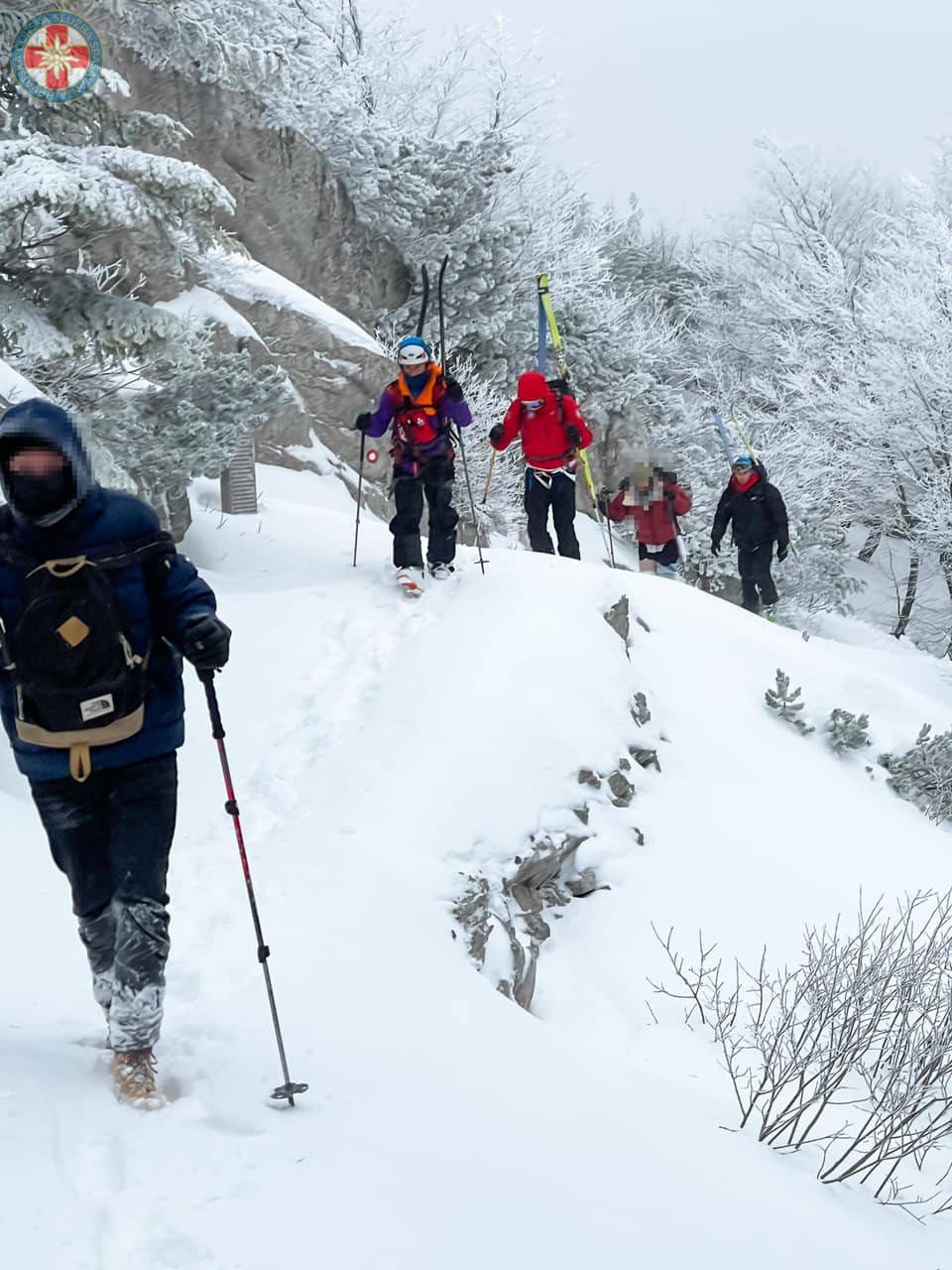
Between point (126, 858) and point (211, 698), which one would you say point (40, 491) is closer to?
point (211, 698)

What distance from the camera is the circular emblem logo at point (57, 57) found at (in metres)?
6.63

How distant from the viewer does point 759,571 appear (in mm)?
12586

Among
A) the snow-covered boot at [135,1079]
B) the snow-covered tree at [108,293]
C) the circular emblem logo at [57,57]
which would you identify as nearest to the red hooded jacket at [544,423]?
the snow-covered tree at [108,293]

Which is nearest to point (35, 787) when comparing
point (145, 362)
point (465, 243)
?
point (145, 362)

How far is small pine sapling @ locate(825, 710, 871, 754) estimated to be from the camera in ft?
29.2

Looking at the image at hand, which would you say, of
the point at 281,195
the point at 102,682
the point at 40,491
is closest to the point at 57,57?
the point at 40,491

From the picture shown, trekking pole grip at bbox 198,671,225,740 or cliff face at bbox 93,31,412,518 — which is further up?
cliff face at bbox 93,31,412,518

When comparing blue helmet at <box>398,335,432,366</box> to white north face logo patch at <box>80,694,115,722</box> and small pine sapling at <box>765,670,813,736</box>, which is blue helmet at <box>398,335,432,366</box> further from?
white north face logo patch at <box>80,694,115,722</box>

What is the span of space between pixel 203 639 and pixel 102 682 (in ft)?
0.93

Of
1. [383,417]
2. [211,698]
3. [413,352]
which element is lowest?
[211,698]

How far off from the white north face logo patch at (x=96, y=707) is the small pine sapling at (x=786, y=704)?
691 cm

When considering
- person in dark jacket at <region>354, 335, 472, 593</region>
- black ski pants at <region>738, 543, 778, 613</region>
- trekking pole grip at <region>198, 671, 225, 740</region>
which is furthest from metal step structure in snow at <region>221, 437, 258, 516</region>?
trekking pole grip at <region>198, 671, 225, 740</region>

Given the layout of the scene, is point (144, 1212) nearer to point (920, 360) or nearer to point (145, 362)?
point (145, 362)

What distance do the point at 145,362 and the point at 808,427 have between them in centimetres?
2009
